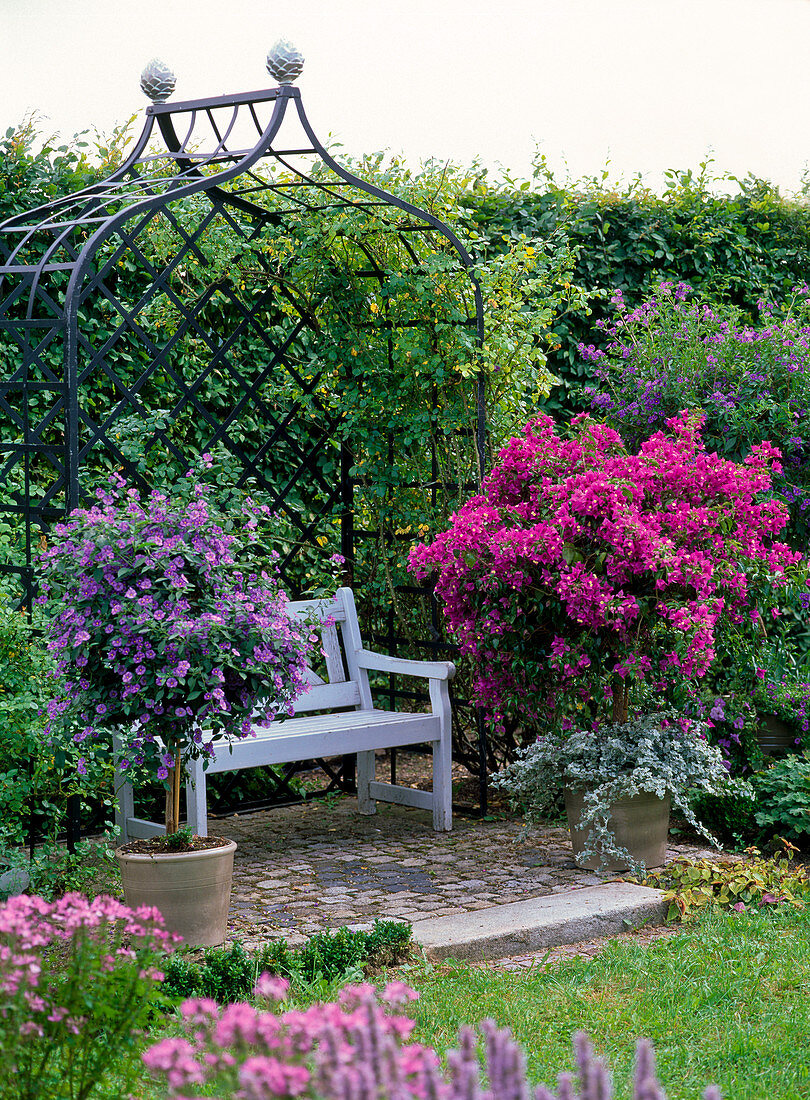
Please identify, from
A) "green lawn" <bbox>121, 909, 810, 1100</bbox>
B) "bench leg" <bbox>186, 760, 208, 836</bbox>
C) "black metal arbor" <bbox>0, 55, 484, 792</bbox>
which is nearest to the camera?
"green lawn" <bbox>121, 909, 810, 1100</bbox>

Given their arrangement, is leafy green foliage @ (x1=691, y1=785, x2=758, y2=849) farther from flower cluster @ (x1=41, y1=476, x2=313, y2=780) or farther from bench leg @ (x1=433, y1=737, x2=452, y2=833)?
flower cluster @ (x1=41, y1=476, x2=313, y2=780)

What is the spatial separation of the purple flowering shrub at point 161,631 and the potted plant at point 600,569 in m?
1.09

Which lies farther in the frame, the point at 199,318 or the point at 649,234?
the point at 649,234

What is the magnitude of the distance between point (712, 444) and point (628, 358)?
25.5 inches

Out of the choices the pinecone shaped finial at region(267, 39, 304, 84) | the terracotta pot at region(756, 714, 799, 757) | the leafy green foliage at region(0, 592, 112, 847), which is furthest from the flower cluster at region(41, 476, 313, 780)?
the terracotta pot at region(756, 714, 799, 757)

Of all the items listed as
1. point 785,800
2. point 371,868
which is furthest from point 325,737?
point 785,800

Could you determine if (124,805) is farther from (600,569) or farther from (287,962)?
(600,569)

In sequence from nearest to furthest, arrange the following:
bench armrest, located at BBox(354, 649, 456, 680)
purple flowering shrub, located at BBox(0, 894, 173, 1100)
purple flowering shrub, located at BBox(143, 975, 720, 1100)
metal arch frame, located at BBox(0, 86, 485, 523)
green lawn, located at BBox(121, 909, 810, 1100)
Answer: purple flowering shrub, located at BBox(143, 975, 720, 1100) → purple flowering shrub, located at BBox(0, 894, 173, 1100) → green lawn, located at BBox(121, 909, 810, 1100) → metal arch frame, located at BBox(0, 86, 485, 523) → bench armrest, located at BBox(354, 649, 456, 680)

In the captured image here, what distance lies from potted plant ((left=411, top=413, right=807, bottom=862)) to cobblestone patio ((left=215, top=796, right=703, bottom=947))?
527 mm

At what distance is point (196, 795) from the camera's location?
4.64 metres

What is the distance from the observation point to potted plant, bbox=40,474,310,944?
12.0ft

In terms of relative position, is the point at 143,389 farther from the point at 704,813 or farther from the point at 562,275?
the point at 704,813

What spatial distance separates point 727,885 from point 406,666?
5.69ft

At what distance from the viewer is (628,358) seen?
642 centimetres
